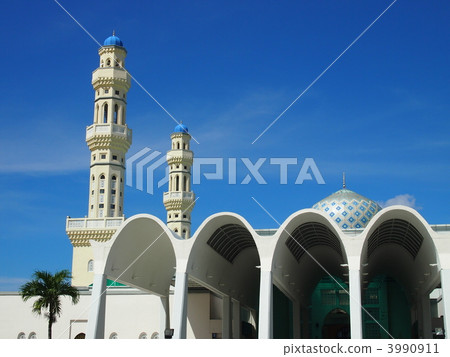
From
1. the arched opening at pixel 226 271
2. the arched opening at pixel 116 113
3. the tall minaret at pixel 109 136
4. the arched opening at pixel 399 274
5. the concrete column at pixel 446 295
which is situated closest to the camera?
the concrete column at pixel 446 295

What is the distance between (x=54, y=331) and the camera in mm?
42375

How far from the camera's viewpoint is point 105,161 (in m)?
52.6

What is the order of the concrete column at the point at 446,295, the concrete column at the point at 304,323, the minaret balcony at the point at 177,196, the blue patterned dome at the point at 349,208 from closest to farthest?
the concrete column at the point at 446,295 < the blue patterned dome at the point at 349,208 < the concrete column at the point at 304,323 < the minaret balcony at the point at 177,196

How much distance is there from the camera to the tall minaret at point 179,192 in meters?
68.2

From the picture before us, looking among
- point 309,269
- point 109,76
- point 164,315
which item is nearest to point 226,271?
point 164,315

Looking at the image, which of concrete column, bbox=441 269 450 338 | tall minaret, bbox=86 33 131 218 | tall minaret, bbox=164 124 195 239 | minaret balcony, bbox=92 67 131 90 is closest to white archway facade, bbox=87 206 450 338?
concrete column, bbox=441 269 450 338

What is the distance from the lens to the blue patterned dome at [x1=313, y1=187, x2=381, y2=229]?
1628 inches

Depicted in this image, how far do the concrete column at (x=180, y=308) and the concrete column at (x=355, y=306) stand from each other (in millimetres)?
7403

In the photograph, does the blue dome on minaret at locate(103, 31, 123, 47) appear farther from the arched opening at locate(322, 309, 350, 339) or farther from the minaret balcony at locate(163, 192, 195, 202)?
the arched opening at locate(322, 309, 350, 339)

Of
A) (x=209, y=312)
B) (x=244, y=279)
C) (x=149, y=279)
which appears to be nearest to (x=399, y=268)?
(x=244, y=279)

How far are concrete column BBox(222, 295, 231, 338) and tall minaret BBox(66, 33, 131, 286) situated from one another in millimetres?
15389

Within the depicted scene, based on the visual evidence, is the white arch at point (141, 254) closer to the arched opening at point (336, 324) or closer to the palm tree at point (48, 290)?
the palm tree at point (48, 290)

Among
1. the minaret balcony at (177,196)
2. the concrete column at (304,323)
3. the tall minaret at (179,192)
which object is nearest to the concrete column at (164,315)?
the concrete column at (304,323)

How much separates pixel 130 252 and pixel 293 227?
852cm
